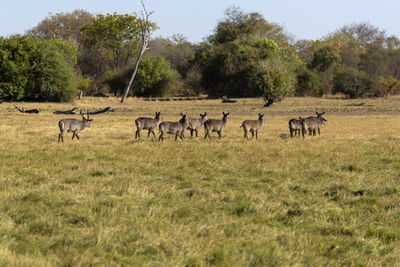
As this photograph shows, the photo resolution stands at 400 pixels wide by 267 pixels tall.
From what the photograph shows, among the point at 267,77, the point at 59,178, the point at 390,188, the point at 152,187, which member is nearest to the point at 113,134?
the point at 59,178

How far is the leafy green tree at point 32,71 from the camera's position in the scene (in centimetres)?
4138

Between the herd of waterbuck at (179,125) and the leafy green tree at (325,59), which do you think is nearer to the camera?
the herd of waterbuck at (179,125)

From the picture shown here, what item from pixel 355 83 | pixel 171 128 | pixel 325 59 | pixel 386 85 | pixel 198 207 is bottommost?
pixel 198 207

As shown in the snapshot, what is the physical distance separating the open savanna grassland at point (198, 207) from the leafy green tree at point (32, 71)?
3142 centimetres

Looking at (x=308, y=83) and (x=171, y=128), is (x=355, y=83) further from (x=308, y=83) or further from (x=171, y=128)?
(x=171, y=128)

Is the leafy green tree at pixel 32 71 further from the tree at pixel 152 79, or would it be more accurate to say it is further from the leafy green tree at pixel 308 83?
the leafy green tree at pixel 308 83

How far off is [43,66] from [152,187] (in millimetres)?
37765

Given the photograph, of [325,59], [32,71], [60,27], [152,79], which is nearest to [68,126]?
[32,71]

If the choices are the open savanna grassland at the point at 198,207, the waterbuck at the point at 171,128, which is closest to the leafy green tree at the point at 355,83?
the waterbuck at the point at 171,128

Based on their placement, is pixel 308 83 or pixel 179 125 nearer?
pixel 179 125

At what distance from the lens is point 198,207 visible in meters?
6.62

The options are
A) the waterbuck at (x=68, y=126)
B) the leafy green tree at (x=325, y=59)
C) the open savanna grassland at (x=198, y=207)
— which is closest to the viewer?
the open savanna grassland at (x=198, y=207)

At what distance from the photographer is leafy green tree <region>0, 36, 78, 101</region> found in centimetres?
4138

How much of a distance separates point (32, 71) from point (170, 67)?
79.6ft
